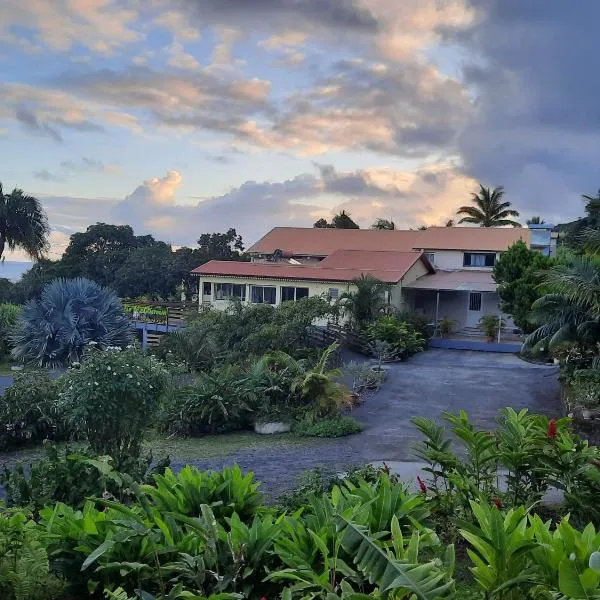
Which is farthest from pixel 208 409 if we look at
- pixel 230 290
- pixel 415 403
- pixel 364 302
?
pixel 230 290

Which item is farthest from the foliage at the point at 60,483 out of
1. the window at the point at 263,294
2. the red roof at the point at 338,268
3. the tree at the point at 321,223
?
the tree at the point at 321,223

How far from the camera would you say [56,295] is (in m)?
22.2

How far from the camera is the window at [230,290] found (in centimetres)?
3114

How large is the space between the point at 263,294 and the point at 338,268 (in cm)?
377

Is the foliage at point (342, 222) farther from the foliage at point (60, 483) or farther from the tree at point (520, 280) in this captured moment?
the foliage at point (60, 483)

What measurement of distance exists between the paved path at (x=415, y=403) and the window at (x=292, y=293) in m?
6.70

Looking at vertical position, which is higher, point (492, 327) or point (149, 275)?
point (149, 275)

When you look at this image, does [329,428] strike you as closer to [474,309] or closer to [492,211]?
[474,309]

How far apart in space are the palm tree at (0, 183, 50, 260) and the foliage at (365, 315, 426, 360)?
713 inches

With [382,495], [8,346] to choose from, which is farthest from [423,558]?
[8,346]

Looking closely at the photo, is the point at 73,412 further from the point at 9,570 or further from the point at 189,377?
the point at 189,377

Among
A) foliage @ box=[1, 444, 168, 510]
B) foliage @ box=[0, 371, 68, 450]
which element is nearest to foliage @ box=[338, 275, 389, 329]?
foliage @ box=[0, 371, 68, 450]

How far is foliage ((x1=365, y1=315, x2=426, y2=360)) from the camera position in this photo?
23.7m

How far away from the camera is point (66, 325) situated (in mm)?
21828
